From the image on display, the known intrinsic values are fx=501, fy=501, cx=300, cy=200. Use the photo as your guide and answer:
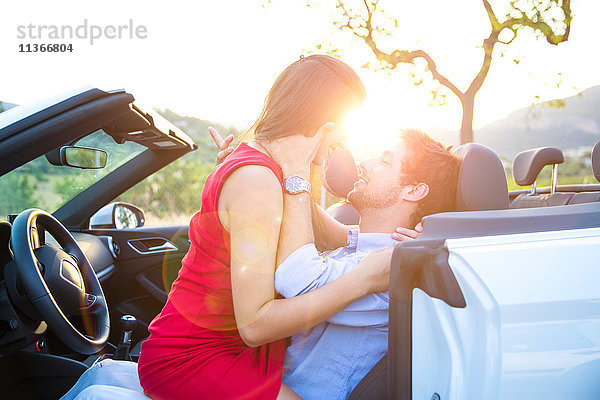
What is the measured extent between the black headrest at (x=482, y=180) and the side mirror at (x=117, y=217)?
2283 mm

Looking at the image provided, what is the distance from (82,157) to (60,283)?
0.55 metres

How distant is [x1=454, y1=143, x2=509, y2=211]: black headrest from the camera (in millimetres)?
1850

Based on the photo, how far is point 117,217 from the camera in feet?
10.9

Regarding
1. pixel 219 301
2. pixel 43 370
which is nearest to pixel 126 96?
pixel 219 301

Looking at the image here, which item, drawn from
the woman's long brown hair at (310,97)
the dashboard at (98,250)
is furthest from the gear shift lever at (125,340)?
the woman's long brown hair at (310,97)

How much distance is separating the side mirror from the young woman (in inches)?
69.7

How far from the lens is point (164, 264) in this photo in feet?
11.4

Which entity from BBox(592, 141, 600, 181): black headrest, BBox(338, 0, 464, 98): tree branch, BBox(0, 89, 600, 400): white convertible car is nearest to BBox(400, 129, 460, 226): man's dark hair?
BBox(0, 89, 600, 400): white convertible car

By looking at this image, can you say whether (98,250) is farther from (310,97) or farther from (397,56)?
(397,56)

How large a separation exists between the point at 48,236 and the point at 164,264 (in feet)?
4.21

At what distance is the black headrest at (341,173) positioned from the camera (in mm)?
2828

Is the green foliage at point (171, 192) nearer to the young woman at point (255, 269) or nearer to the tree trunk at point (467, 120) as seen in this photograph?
the tree trunk at point (467, 120)

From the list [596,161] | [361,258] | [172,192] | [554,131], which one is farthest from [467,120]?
[554,131]

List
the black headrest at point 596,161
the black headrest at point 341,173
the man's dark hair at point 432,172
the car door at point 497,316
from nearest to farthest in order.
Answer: the car door at point 497,316 → the man's dark hair at point 432,172 → the black headrest at point 341,173 → the black headrest at point 596,161
